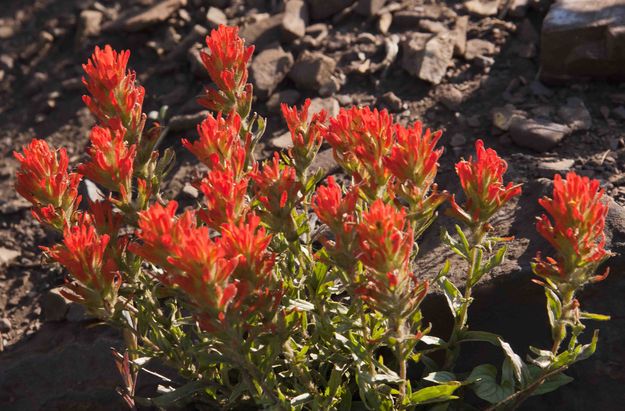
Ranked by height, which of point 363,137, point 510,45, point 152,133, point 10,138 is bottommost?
point 10,138

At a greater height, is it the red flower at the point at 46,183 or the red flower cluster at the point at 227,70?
the red flower cluster at the point at 227,70

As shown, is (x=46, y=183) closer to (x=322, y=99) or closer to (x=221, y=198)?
(x=221, y=198)

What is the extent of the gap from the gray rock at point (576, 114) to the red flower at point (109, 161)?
8.03 ft

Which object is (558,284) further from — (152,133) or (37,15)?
(37,15)

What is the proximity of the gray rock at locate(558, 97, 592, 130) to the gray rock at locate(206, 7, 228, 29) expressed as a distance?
2.38 m

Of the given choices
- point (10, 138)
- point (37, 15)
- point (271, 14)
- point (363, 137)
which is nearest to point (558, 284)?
point (363, 137)

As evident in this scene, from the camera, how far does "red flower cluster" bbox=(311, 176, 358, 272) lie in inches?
92.7

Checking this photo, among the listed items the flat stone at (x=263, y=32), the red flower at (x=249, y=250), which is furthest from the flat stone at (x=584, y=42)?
the red flower at (x=249, y=250)

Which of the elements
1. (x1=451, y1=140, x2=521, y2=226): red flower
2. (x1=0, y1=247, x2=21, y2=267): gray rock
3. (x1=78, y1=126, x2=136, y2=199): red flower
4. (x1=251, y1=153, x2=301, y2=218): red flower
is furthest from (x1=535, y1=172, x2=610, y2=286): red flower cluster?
(x1=0, y1=247, x2=21, y2=267): gray rock

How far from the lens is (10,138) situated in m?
5.34

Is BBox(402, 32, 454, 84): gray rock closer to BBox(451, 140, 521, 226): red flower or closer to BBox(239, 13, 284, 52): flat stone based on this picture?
BBox(239, 13, 284, 52): flat stone

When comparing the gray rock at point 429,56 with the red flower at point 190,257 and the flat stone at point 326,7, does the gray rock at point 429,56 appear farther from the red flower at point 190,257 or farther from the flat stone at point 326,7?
the red flower at point 190,257

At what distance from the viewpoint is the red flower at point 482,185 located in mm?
2480

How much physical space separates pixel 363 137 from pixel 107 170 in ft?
2.75
